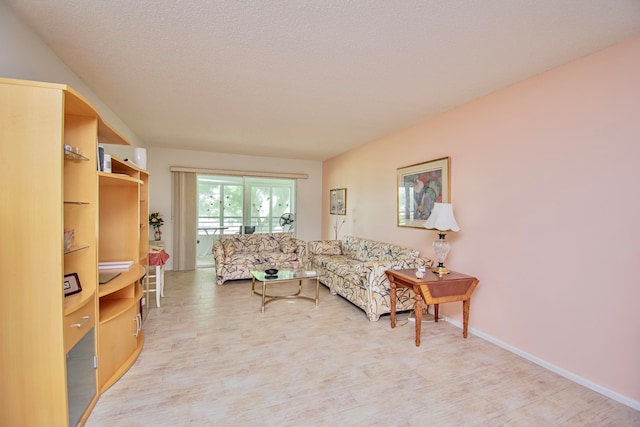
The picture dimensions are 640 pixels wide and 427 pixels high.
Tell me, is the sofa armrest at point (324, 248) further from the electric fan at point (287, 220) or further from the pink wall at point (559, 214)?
the pink wall at point (559, 214)

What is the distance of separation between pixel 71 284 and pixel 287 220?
16.8 feet

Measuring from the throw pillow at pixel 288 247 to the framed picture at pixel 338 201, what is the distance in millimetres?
1281

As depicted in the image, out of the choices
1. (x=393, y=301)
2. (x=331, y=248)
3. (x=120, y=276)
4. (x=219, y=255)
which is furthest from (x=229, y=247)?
(x=393, y=301)

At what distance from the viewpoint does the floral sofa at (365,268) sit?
320 cm

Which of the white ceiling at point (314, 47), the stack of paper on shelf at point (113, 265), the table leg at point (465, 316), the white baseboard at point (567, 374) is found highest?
the white ceiling at point (314, 47)

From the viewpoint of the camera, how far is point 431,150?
355 cm

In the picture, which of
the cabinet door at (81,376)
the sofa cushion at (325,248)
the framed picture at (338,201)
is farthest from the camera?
the framed picture at (338,201)

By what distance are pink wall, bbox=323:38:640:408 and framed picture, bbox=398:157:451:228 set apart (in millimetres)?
172

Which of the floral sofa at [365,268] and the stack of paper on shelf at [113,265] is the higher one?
the stack of paper on shelf at [113,265]

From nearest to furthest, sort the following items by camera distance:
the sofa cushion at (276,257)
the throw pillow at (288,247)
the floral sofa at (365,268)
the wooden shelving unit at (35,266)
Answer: the wooden shelving unit at (35,266), the floral sofa at (365,268), the sofa cushion at (276,257), the throw pillow at (288,247)

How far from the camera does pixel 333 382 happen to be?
6.80 ft

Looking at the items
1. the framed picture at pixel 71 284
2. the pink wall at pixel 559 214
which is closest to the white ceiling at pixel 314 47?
the pink wall at pixel 559 214

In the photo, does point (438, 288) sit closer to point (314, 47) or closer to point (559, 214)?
point (559, 214)

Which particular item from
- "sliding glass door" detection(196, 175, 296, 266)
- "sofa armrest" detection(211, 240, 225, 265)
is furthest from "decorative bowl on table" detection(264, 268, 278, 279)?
"sliding glass door" detection(196, 175, 296, 266)
